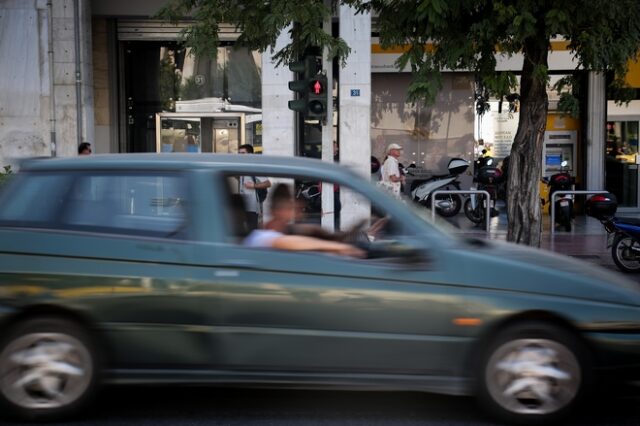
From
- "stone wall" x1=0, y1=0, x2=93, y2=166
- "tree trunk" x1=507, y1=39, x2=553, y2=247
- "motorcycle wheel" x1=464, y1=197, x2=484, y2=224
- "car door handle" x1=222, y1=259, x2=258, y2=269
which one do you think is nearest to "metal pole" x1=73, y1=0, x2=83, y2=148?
"stone wall" x1=0, y1=0, x2=93, y2=166

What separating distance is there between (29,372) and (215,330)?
1.19m

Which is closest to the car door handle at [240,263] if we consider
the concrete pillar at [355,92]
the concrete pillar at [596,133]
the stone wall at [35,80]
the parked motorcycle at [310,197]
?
the parked motorcycle at [310,197]

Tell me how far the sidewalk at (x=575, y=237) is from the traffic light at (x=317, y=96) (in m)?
2.83

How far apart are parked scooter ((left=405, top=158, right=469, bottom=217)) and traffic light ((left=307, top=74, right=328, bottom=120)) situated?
5515 mm

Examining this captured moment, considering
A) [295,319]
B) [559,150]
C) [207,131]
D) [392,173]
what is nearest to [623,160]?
[559,150]

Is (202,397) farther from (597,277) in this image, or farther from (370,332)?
(597,277)

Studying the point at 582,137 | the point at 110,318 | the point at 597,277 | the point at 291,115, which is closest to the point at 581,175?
the point at 582,137

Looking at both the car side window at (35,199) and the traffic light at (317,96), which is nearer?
the car side window at (35,199)

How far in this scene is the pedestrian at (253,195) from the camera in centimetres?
525

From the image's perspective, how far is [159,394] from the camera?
18.5ft

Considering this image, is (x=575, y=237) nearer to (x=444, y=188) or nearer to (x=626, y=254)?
(x=444, y=188)

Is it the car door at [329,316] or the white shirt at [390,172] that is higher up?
the white shirt at [390,172]

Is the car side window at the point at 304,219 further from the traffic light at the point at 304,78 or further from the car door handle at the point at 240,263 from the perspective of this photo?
the traffic light at the point at 304,78

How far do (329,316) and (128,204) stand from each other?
1.50 metres
